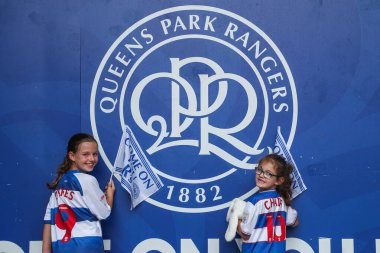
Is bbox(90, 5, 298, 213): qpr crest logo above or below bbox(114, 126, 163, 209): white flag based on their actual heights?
above

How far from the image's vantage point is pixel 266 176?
161 inches

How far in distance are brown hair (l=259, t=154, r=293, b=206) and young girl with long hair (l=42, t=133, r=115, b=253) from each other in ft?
3.28

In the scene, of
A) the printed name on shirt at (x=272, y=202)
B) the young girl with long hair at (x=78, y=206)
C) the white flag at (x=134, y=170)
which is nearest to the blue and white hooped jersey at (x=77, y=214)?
the young girl with long hair at (x=78, y=206)

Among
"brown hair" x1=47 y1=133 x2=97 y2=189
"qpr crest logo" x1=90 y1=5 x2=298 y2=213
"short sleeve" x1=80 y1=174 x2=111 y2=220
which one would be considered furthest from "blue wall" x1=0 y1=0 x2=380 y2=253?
"short sleeve" x1=80 y1=174 x2=111 y2=220

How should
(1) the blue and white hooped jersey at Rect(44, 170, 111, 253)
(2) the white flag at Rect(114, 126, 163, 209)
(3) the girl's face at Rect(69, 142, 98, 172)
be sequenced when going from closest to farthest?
(1) the blue and white hooped jersey at Rect(44, 170, 111, 253)
(3) the girl's face at Rect(69, 142, 98, 172)
(2) the white flag at Rect(114, 126, 163, 209)

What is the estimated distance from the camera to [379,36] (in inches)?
172

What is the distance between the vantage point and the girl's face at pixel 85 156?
413 centimetres

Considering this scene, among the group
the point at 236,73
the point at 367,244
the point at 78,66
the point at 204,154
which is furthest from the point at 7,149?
the point at 367,244

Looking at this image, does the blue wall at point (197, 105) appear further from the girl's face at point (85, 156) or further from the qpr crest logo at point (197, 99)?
the girl's face at point (85, 156)

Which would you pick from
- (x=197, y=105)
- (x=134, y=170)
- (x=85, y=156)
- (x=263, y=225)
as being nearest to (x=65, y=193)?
(x=85, y=156)

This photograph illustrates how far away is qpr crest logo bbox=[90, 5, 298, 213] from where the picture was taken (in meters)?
4.35

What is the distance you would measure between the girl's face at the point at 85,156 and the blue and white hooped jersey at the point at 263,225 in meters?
0.96

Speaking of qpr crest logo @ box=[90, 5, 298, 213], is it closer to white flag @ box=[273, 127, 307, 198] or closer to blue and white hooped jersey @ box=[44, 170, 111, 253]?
white flag @ box=[273, 127, 307, 198]

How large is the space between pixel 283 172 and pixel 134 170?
93cm
